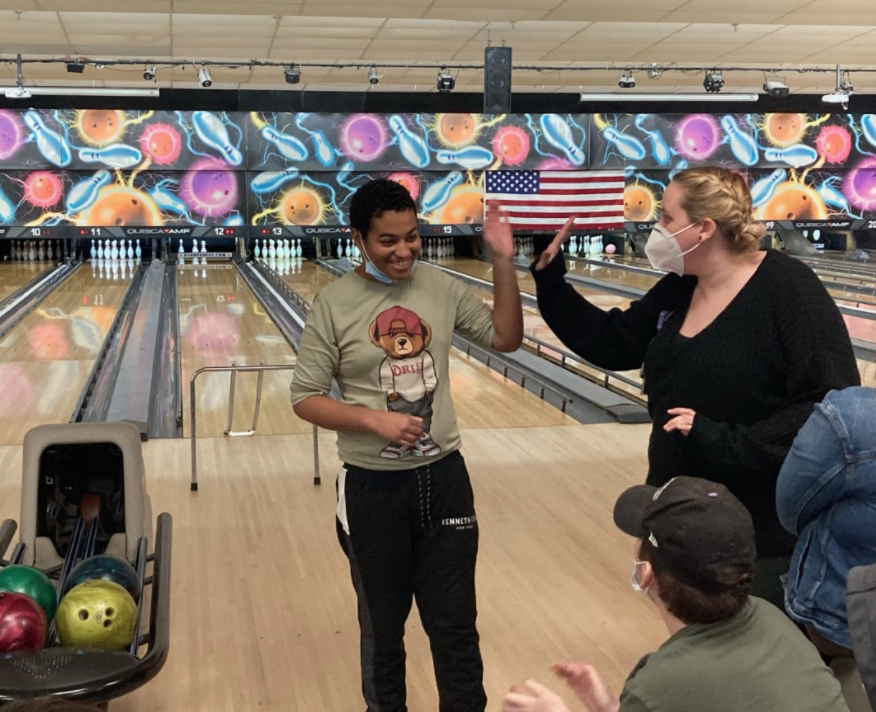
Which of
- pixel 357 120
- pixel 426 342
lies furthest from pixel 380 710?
pixel 357 120

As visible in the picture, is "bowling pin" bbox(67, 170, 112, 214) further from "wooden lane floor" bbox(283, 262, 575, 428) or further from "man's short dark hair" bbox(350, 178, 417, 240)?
"man's short dark hair" bbox(350, 178, 417, 240)

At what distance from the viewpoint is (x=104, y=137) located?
39.9ft

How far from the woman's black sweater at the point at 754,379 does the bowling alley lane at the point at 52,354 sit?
4.14m

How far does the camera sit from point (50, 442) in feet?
10.3

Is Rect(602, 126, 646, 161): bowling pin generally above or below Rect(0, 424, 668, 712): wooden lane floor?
above

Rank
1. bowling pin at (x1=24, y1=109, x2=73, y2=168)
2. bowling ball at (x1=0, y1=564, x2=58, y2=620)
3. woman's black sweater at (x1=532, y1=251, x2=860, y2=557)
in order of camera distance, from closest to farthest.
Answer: woman's black sweater at (x1=532, y1=251, x2=860, y2=557) < bowling ball at (x1=0, y1=564, x2=58, y2=620) < bowling pin at (x1=24, y1=109, x2=73, y2=168)

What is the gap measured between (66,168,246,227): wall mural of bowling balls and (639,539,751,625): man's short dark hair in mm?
11719

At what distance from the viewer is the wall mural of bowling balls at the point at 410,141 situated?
492 inches

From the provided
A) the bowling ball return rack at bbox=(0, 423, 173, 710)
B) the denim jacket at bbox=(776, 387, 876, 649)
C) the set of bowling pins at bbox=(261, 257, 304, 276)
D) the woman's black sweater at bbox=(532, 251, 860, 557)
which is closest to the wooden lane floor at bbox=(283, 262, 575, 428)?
the bowling ball return rack at bbox=(0, 423, 173, 710)

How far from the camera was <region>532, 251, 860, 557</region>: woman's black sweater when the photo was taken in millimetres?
1857

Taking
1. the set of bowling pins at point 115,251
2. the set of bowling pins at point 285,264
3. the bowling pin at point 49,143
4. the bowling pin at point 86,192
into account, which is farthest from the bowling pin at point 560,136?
the bowling pin at point 49,143

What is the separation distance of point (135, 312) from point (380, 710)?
777cm

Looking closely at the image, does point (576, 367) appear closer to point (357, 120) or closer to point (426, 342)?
point (426, 342)

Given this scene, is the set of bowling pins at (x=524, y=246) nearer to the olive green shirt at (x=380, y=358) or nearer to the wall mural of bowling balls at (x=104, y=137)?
the wall mural of bowling balls at (x=104, y=137)
